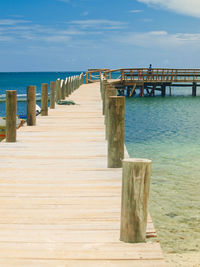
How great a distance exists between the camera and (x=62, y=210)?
3.87m

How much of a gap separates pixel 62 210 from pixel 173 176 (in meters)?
7.54

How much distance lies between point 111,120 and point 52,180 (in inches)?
46.5

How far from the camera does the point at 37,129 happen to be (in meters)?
9.10

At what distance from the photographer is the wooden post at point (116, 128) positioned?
5277 millimetres

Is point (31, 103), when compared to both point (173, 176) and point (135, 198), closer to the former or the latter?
point (173, 176)

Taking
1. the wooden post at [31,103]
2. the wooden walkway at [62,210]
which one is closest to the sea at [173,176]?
the wooden walkway at [62,210]

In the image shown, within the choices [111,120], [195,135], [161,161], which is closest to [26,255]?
[111,120]

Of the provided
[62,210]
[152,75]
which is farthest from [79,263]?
[152,75]

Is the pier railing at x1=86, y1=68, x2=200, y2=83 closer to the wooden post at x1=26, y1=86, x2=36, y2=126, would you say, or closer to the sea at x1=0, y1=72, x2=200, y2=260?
the sea at x1=0, y1=72, x2=200, y2=260

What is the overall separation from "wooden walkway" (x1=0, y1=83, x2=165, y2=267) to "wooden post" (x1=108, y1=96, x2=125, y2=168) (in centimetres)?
18

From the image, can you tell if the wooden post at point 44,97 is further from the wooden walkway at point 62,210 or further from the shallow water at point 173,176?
the wooden walkway at point 62,210

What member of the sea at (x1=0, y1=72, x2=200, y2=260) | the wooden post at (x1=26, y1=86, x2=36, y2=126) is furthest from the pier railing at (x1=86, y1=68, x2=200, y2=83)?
the wooden post at (x1=26, y1=86, x2=36, y2=126)

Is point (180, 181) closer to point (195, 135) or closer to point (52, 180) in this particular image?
point (52, 180)

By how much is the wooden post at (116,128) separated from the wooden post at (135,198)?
227 centimetres
